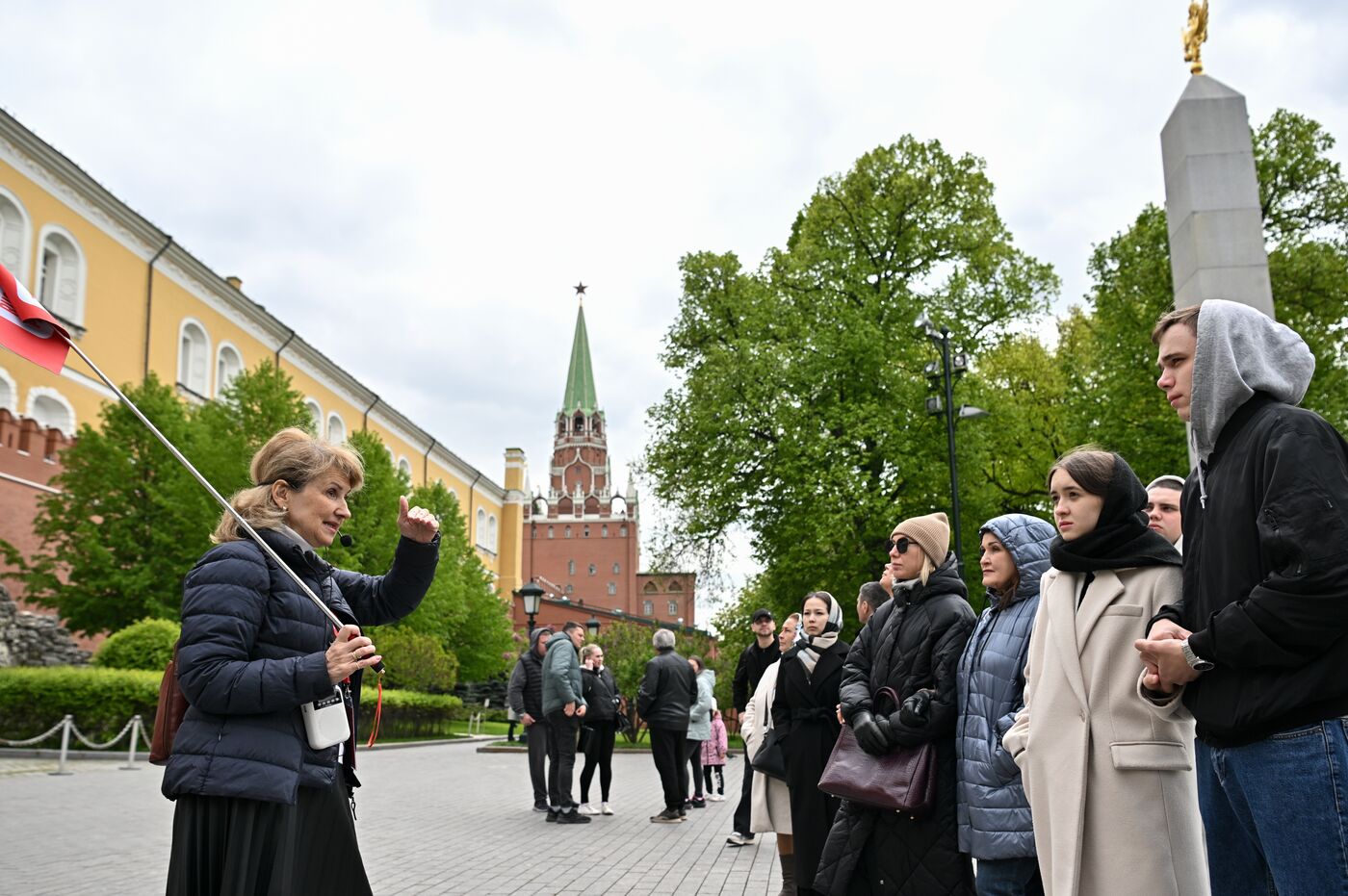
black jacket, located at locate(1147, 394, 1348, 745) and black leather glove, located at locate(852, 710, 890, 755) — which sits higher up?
black jacket, located at locate(1147, 394, 1348, 745)

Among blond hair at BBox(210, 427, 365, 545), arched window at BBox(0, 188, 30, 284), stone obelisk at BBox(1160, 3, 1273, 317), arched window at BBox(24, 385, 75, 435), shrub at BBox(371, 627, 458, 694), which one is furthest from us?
shrub at BBox(371, 627, 458, 694)

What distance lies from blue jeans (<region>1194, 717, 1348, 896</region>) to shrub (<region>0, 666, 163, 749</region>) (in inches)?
795

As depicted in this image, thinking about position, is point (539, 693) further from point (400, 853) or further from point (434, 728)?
point (434, 728)

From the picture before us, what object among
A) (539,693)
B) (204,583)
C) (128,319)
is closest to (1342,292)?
(539,693)

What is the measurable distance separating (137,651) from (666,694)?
47.7ft

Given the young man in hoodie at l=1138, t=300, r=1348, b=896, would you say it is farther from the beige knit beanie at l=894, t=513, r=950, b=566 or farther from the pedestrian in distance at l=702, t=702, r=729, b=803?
the pedestrian in distance at l=702, t=702, r=729, b=803

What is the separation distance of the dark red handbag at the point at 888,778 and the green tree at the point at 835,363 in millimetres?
19136

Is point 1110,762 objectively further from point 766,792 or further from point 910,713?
point 766,792

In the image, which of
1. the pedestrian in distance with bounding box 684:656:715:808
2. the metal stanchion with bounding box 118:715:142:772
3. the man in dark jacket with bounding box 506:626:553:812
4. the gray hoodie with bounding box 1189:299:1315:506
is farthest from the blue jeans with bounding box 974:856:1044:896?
the metal stanchion with bounding box 118:715:142:772

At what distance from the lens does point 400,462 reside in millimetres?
70500

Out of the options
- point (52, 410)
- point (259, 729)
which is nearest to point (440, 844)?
point (259, 729)

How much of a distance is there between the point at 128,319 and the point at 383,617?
41.2 metres

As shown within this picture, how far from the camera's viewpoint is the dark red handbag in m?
4.89

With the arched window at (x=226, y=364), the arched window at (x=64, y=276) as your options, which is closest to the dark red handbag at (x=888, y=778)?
the arched window at (x=64, y=276)
